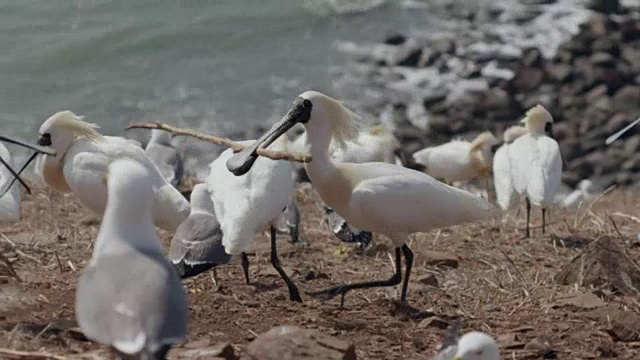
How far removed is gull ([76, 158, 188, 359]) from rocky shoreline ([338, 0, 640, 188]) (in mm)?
12009

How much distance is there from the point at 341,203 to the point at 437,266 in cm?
161

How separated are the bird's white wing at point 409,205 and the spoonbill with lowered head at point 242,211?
0.52m

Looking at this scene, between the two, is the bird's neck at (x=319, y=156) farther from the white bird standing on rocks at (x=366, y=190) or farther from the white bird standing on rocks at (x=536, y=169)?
the white bird standing on rocks at (x=536, y=169)

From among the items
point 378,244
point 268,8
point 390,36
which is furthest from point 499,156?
point 268,8

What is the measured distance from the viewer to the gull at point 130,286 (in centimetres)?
424

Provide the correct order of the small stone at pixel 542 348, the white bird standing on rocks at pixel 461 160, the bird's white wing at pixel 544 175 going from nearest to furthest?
the small stone at pixel 542 348
the bird's white wing at pixel 544 175
the white bird standing on rocks at pixel 461 160

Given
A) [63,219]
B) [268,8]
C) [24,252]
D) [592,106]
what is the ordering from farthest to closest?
[268,8] < [592,106] < [63,219] < [24,252]

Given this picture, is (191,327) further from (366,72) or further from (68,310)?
(366,72)

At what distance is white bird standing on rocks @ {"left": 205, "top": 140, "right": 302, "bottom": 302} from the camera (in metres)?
6.88

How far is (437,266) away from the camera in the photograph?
8266 millimetres

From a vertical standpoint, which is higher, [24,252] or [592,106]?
[24,252]

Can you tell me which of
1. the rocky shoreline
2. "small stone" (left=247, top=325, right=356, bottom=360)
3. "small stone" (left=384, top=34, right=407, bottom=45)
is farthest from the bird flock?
"small stone" (left=384, top=34, right=407, bottom=45)

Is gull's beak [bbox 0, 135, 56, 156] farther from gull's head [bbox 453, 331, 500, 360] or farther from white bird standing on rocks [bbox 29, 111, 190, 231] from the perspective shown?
gull's head [bbox 453, 331, 500, 360]

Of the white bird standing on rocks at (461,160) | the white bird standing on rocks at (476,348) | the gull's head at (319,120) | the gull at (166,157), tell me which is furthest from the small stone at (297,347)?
the white bird standing on rocks at (461,160)
